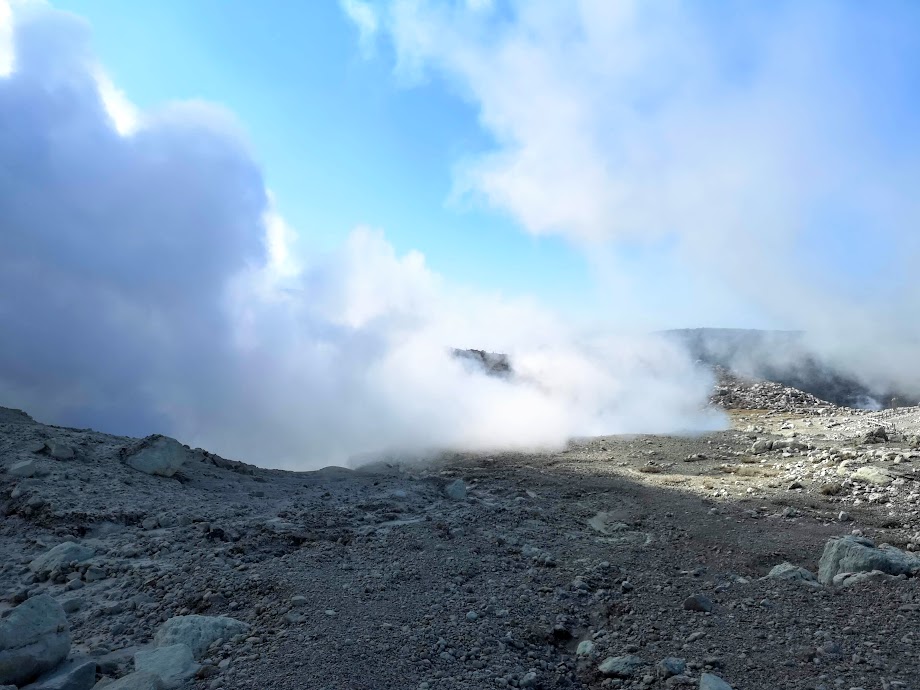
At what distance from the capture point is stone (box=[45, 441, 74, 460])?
26.9 feet

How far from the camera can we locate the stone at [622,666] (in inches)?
138

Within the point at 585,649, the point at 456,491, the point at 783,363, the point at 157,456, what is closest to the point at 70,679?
the point at 585,649

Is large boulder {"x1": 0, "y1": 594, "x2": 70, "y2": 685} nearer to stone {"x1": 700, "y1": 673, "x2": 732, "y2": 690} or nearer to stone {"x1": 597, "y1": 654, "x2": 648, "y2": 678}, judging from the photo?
stone {"x1": 597, "y1": 654, "x2": 648, "y2": 678}

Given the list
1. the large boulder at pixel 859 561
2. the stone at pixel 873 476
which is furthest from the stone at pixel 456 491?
the stone at pixel 873 476

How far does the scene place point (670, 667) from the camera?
3438 millimetres

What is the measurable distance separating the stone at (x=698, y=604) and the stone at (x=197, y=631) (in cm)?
294

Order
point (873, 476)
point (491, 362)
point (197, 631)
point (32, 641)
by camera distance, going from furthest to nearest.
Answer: point (491, 362) < point (873, 476) < point (197, 631) < point (32, 641)

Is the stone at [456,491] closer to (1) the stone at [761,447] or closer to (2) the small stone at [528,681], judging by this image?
(2) the small stone at [528,681]

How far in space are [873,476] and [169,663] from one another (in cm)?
888

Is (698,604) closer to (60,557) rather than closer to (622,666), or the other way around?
(622,666)

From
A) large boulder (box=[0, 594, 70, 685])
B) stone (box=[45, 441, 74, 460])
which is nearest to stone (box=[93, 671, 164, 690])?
large boulder (box=[0, 594, 70, 685])

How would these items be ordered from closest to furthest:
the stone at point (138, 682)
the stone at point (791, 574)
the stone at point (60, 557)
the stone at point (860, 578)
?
1. the stone at point (138, 682)
2. the stone at point (860, 578)
3. the stone at point (791, 574)
4. the stone at point (60, 557)

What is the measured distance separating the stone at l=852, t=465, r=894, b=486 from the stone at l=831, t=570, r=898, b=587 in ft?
14.8

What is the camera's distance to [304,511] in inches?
266
